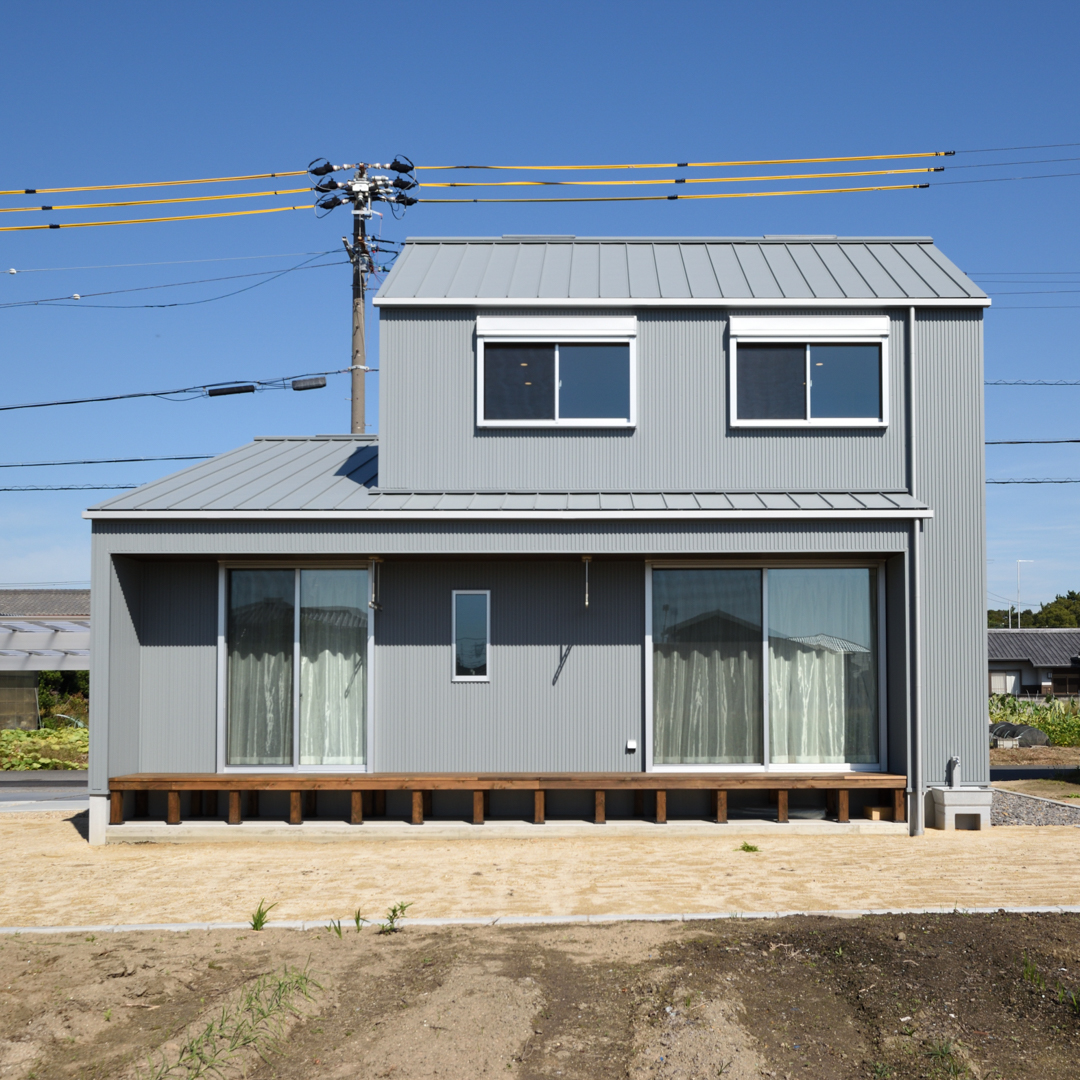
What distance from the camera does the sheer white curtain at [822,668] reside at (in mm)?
11117

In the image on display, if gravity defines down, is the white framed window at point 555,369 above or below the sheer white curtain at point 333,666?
above

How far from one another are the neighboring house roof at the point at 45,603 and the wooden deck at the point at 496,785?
28446 mm

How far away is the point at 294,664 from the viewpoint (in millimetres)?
11094

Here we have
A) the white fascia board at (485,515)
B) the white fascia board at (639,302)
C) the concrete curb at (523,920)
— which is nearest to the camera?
the concrete curb at (523,920)

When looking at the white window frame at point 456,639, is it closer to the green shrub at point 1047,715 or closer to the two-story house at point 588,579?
the two-story house at point 588,579

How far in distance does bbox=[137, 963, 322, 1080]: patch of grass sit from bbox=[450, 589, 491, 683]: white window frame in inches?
214

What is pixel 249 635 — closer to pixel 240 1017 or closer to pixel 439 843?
pixel 439 843

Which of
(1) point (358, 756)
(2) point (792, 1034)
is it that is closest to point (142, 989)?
(2) point (792, 1034)

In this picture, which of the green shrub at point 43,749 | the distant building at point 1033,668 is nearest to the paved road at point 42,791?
the green shrub at point 43,749

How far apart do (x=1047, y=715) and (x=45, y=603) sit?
35.6 m

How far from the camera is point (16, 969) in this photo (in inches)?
239

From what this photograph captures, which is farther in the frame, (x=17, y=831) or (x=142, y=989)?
(x=17, y=831)

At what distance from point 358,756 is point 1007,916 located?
667 centimetres

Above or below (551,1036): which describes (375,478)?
above
